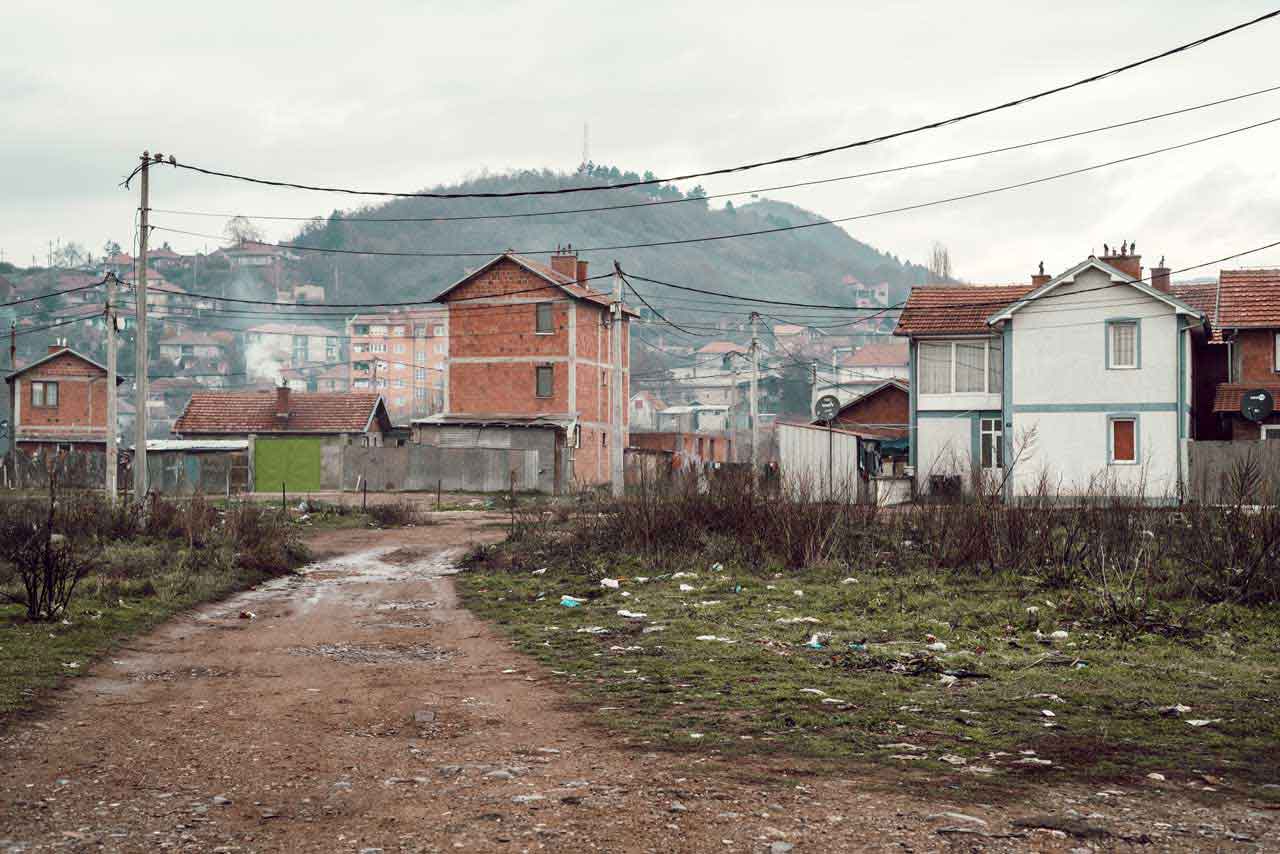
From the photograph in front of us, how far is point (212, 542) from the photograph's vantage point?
65.9 ft

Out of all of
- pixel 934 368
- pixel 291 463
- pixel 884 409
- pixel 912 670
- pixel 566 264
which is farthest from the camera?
pixel 566 264

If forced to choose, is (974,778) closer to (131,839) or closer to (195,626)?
(131,839)

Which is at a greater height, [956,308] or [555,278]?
[555,278]

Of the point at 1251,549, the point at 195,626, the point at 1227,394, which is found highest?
the point at 1227,394

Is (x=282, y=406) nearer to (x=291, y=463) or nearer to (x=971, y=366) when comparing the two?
(x=291, y=463)

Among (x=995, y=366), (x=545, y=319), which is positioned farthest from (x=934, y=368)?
(x=545, y=319)

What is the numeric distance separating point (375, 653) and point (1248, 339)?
31.8 meters

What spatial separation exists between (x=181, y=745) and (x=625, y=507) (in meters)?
12.4

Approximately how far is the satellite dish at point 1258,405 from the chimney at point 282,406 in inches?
1615

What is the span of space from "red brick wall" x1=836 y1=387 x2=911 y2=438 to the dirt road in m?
33.8

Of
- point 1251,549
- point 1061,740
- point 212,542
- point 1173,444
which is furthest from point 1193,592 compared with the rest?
point 1173,444

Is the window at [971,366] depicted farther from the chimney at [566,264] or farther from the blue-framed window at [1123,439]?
the chimney at [566,264]

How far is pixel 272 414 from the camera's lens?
5872cm

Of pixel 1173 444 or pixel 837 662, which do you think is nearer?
pixel 837 662
